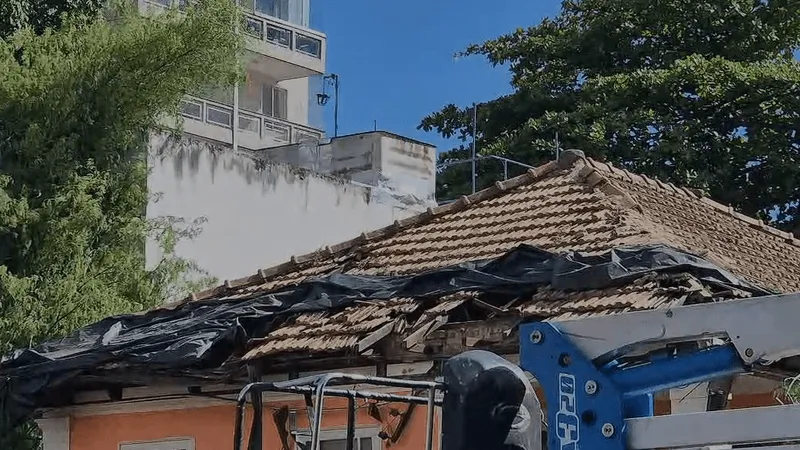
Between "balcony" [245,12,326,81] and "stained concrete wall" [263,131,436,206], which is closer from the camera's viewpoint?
"stained concrete wall" [263,131,436,206]

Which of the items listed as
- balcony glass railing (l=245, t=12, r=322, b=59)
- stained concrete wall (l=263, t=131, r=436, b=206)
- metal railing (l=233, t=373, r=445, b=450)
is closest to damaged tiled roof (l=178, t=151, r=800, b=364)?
metal railing (l=233, t=373, r=445, b=450)

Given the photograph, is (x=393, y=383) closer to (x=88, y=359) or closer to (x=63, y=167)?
(x=88, y=359)

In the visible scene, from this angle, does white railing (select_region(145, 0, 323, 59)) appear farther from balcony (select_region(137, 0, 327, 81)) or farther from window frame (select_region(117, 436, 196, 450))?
window frame (select_region(117, 436, 196, 450))

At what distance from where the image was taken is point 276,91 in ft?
123

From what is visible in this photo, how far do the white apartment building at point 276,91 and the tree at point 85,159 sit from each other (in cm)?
1514

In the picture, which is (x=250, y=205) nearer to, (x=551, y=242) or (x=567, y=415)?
(x=551, y=242)

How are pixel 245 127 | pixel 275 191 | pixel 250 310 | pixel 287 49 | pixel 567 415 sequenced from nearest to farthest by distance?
1. pixel 567 415
2. pixel 250 310
3. pixel 275 191
4. pixel 245 127
5. pixel 287 49

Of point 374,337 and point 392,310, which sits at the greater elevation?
point 392,310

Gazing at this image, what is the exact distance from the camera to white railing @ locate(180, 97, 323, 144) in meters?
32.6

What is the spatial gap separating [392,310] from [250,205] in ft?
29.4

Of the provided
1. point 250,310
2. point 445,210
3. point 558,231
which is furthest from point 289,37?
point 250,310

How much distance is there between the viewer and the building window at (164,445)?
1321 cm

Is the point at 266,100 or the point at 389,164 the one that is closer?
the point at 389,164

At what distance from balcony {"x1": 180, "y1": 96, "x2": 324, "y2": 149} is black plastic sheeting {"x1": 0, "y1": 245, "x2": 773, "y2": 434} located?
18095mm
